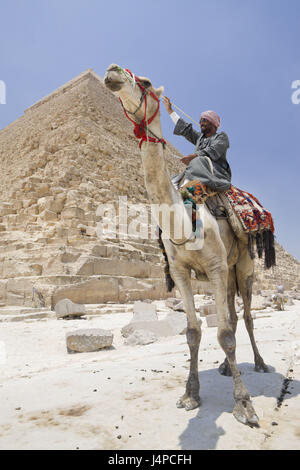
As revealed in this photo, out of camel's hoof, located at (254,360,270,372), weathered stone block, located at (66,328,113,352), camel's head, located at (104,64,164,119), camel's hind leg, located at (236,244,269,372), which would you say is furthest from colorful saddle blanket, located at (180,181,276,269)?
weathered stone block, located at (66,328,113,352)

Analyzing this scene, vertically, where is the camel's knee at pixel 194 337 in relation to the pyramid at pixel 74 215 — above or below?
below

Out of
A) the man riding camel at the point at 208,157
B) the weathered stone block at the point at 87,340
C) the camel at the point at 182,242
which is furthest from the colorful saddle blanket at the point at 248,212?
the weathered stone block at the point at 87,340

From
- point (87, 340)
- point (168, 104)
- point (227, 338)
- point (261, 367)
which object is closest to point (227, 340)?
point (227, 338)

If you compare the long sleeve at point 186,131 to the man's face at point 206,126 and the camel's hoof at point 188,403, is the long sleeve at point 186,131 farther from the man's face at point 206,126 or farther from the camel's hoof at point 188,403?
the camel's hoof at point 188,403

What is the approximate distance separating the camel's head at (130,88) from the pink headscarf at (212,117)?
938 mm

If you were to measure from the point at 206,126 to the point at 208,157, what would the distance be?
1.57 feet

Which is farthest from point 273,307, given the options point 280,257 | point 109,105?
point 280,257

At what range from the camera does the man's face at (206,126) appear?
3.28m

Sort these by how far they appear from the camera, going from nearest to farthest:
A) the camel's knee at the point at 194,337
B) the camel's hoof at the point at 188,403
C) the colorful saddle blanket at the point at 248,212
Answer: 1. the camel's hoof at the point at 188,403
2. the camel's knee at the point at 194,337
3. the colorful saddle blanket at the point at 248,212

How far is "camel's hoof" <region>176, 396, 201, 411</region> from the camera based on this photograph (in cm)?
237

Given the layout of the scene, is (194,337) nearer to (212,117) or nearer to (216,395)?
(216,395)

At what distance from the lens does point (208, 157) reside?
301 cm

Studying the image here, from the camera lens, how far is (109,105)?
122 ft

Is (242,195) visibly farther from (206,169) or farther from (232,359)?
(232,359)
